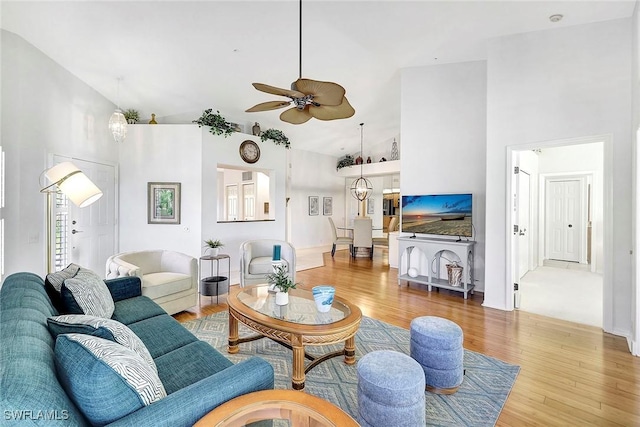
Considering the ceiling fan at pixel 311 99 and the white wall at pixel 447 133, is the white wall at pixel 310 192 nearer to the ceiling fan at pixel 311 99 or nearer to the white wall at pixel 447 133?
the white wall at pixel 447 133

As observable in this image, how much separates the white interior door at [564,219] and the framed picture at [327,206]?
587cm

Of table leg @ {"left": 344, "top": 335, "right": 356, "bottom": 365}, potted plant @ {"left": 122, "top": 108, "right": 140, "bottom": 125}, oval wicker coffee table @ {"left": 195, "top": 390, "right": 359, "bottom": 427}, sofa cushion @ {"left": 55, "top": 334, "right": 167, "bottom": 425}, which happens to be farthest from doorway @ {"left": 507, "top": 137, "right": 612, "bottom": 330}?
potted plant @ {"left": 122, "top": 108, "right": 140, "bottom": 125}

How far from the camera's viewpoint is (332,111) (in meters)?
2.86

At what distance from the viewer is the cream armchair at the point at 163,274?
3266 millimetres

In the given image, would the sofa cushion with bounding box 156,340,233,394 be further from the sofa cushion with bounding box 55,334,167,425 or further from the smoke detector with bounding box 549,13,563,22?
the smoke detector with bounding box 549,13,563,22

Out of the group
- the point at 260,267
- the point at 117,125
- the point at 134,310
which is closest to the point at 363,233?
the point at 260,267

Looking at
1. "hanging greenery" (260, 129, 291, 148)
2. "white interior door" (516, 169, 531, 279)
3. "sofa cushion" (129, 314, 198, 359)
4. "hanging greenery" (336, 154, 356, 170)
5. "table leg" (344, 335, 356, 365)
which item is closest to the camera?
"sofa cushion" (129, 314, 198, 359)

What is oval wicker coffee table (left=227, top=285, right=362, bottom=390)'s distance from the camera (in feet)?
7.06

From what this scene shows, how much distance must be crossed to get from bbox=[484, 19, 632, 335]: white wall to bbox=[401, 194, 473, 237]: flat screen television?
19.4 inches

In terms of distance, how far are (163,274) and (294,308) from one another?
6.78ft

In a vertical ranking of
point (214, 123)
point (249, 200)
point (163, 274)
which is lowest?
point (163, 274)

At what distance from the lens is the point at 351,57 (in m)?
4.48

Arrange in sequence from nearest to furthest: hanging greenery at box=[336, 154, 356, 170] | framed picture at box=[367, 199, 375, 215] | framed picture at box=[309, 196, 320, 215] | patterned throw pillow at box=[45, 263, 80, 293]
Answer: patterned throw pillow at box=[45, 263, 80, 293] < framed picture at box=[309, 196, 320, 215] < hanging greenery at box=[336, 154, 356, 170] < framed picture at box=[367, 199, 375, 215]

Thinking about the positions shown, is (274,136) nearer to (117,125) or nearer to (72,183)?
(117,125)
